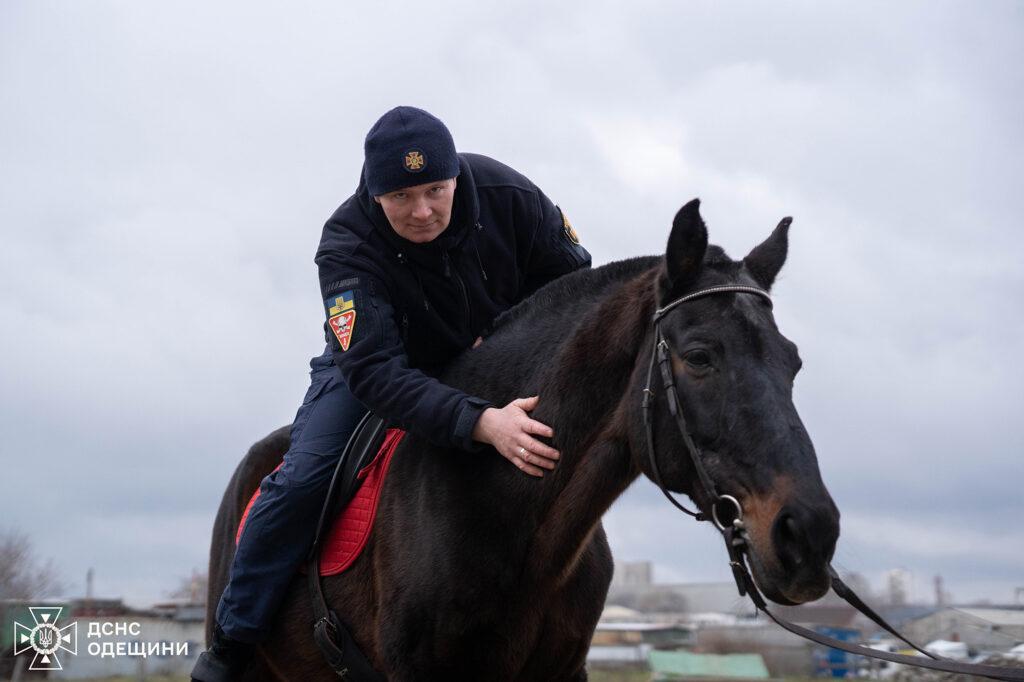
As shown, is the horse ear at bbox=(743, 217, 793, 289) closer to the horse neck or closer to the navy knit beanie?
the horse neck

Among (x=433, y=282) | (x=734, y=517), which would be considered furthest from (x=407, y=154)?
(x=734, y=517)

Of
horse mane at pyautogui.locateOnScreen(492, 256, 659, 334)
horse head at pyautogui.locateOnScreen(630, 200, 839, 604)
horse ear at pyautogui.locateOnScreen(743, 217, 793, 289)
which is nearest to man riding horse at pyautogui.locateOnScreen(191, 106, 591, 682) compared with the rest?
horse mane at pyautogui.locateOnScreen(492, 256, 659, 334)

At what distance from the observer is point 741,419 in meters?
3.80

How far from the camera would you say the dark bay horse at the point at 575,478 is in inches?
146

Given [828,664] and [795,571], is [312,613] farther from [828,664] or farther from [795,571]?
[828,664]

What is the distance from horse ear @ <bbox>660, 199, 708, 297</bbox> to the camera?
164 inches

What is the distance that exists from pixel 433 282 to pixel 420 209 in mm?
445

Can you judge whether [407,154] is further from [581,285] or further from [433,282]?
[581,285]

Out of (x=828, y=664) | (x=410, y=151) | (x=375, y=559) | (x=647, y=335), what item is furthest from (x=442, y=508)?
(x=828, y=664)

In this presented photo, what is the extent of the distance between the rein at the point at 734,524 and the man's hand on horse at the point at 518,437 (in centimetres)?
52

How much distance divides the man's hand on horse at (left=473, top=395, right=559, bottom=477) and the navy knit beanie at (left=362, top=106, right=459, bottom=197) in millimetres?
1166

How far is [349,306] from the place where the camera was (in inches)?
200

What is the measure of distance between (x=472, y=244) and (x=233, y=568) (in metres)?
2.07

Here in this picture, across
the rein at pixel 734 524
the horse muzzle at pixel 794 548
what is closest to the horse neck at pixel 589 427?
the rein at pixel 734 524
